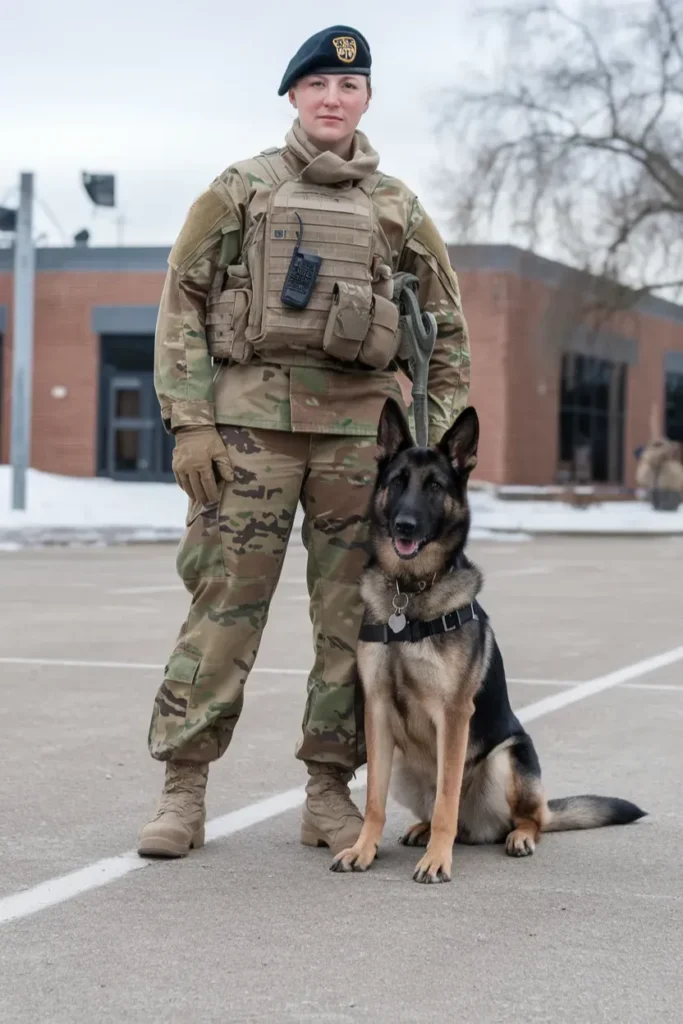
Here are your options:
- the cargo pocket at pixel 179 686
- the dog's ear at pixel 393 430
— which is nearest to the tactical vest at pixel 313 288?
the dog's ear at pixel 393 430

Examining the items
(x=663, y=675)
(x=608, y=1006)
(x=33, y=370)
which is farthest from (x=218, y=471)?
(x=33, y=370)

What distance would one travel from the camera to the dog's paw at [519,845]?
15.7 ft

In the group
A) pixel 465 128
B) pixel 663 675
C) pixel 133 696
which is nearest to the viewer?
pixel 133 696

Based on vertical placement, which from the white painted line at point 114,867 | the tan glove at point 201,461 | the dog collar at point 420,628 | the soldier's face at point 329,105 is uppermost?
the soldier's face at point 329,105

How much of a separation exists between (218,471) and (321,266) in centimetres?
69

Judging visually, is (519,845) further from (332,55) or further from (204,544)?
(332,55)

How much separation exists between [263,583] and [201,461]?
428 millimetres

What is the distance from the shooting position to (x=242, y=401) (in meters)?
4.82

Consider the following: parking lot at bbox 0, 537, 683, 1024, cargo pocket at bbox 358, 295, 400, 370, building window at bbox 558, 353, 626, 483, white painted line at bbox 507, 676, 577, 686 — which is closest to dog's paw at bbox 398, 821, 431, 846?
parking lot at bbox 0, 537, 683, 1024

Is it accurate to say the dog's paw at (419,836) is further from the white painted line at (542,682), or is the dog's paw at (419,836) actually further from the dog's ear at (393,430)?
the white painted line at (542,682)

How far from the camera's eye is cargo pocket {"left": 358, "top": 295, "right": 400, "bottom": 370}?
479cm

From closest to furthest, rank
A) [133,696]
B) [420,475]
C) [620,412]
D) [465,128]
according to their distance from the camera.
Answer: [420,475] < [133,696] < [465,128] < [620,412]

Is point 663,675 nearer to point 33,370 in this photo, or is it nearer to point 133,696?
point 133,696

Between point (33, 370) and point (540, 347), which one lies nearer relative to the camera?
point (540, 347)
